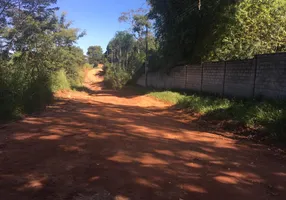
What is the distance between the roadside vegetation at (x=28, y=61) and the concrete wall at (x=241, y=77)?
8583 millimetres

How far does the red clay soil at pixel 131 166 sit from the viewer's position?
3.15 m

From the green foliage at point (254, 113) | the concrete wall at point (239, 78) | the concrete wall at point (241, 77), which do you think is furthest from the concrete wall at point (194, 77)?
the green foliage at point (254, 113)

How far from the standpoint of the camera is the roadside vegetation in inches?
345

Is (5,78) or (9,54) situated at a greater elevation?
(9,54)

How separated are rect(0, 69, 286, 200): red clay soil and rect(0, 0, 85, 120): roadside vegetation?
2.65 metres

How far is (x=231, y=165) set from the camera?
167 inches

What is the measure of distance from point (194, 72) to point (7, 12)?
12540 mm

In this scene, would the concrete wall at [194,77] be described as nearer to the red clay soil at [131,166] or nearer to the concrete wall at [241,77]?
the concrete wall at [241,77]

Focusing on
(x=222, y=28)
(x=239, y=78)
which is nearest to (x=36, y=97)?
(x=239, y=78)

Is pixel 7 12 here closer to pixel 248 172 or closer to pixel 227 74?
pixel 227 74

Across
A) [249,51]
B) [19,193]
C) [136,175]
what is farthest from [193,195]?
[249,51]

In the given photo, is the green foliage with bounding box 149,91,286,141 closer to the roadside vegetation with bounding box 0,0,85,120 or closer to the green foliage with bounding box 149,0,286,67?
the green foliage with bounding box 149,0,286,67

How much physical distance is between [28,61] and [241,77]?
519 inches

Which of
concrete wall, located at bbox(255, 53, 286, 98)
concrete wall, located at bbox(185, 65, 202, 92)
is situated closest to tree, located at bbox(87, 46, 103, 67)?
concrete wall, located at bbox(185, 65, 202, 92)
